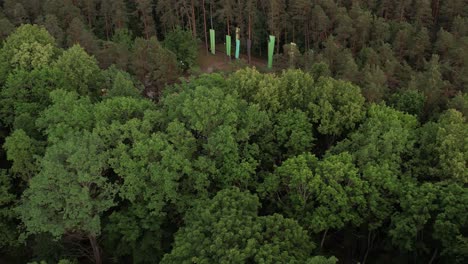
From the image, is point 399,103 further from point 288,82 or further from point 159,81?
point 159,81

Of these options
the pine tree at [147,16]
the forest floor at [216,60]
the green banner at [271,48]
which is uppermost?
the pine tree at [147,16]

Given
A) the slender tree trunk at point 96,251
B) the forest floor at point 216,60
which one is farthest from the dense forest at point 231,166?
the forest floor at point 216,60

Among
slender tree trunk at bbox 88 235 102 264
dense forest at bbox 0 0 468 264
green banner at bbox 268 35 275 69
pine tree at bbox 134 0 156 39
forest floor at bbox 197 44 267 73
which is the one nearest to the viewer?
dense forest at bbox 0 0 468 264

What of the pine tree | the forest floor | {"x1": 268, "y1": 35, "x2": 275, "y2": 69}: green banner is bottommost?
the forest floor

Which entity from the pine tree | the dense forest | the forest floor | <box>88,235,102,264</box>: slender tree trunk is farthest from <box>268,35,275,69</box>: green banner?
<box>88,235,102,264</box>: slender tree trunk

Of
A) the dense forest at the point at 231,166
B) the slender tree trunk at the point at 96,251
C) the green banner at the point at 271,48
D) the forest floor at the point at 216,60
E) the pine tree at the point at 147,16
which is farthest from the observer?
the pine tree at the point at 147,16

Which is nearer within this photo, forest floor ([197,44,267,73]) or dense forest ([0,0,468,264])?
dense forest ([0,0,468,264])

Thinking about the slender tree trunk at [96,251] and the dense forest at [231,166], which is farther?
the slender tree trunk at [96,251]

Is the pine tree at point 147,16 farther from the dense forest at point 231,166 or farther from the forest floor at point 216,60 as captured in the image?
the dense forest at point 231,166

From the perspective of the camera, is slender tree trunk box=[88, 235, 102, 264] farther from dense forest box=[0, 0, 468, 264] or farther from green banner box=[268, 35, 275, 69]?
green banner box=[268, 35, 275, 69]

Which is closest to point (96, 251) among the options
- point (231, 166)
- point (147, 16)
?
point (231, 166)
